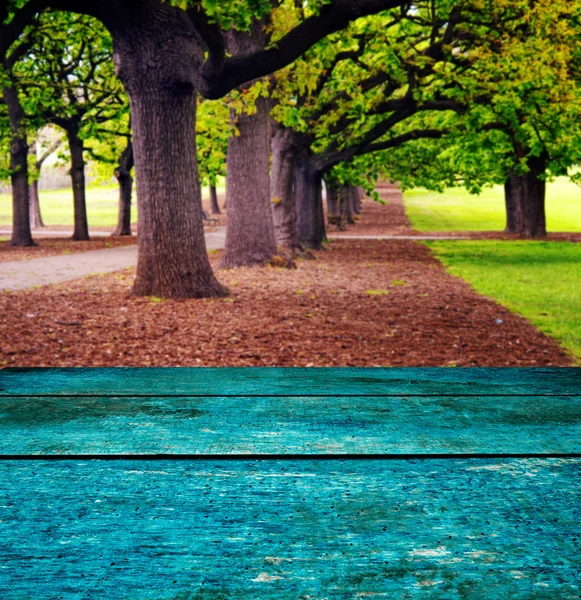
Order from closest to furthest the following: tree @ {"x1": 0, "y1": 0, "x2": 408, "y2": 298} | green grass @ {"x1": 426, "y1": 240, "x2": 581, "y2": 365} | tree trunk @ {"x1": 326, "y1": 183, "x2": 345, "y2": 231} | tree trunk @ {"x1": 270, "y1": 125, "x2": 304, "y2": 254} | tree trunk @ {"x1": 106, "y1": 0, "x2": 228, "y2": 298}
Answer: tree @ {"x1": 0, "y1": 0, "x2": 408, "y2": 298} → tree trunk @ {"x1": 106, "y1": 0, "x2": 228, "y2": 298} → green grass @ {"x1": 426, "y1": 240, "x2": 581, "y2": 365} → tree trunk @ {"x1": 270, "y1": 125, "x2": 304, "y2": 254} → tree trunk @ {"x1": 326, "y1": 183, "x2": 345, "y2": 231}

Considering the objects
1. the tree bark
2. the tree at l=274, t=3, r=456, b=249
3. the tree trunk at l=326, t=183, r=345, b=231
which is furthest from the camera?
the tree trunk at l=326, t=183, r=345, b=231

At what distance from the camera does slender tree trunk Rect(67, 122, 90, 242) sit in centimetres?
2608

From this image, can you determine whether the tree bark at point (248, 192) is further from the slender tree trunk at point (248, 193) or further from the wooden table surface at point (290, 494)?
the wooden table surface at point (290, 494)

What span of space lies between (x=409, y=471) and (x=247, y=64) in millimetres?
9855

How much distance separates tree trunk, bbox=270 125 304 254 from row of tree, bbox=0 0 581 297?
4 centimetres

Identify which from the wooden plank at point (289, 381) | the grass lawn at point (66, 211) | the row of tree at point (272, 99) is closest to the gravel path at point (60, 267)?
the row of tree at point (272, 99)

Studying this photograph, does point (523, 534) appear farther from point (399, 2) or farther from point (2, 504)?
point (399, 2)

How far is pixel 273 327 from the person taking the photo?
30.7 feet

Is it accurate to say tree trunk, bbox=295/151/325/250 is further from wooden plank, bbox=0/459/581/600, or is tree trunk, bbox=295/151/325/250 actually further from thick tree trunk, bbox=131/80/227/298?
wooden plank, bbox=0/459/581/600

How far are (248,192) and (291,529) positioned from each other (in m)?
14.8

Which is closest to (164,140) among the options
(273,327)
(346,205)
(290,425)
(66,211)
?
(273,327)

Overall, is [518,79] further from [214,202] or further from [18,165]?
[214,202]

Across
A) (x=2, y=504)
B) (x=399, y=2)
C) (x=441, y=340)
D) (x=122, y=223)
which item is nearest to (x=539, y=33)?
(x=399, y=2)

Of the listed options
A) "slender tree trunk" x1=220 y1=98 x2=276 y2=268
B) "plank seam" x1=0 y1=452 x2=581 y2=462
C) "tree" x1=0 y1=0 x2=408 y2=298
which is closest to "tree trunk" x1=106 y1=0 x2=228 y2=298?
"tree" x1=0 y1=0 x2=408 y2=298
